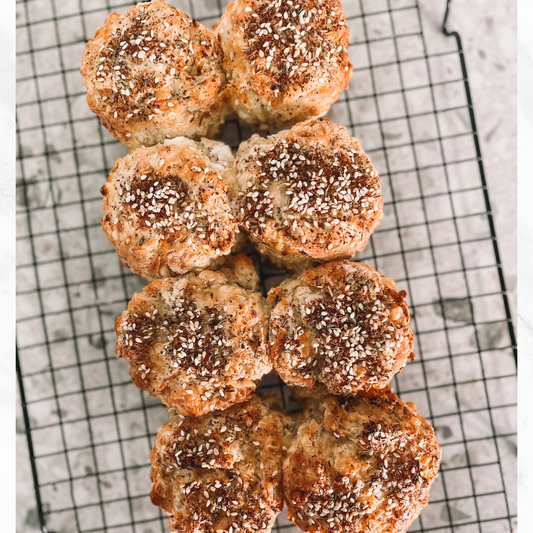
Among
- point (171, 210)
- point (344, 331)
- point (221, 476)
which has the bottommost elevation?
point (221, 476)

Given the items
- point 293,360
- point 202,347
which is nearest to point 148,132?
point 202,347

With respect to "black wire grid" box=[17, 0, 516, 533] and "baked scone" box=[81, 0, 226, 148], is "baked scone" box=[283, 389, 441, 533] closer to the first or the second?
"black wire grid" box=[17, 0, 516, 533]

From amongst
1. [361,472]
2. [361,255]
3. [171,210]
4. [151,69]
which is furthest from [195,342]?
[151,69]
